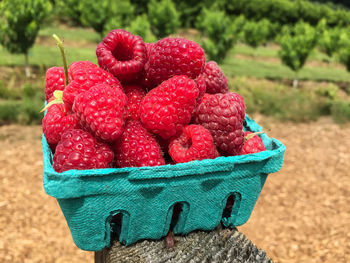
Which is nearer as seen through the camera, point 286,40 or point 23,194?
point 23,194

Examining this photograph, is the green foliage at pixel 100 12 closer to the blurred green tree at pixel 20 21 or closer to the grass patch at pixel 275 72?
the grass patch at pixel 275 72

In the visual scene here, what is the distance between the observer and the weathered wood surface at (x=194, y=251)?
3.58 ft

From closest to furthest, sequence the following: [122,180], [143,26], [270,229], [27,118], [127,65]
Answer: [122,180] < [127,65] < [270,229] < [27,118] < [143,26]

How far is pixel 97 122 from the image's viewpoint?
102 centimetres

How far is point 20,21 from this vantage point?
6824 mm

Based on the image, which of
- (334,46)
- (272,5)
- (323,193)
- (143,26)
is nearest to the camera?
(323,193)

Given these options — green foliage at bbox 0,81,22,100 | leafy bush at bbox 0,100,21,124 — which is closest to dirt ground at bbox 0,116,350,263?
leafy bush at bbox 0,100,21,124

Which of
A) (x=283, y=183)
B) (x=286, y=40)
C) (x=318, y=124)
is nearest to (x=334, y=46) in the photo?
(x=286, y=40)

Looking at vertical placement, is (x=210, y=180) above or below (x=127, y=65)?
below

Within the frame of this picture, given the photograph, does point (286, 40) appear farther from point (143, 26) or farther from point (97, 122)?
point (97, 122)

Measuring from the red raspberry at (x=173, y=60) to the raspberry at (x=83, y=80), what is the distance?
5.7 inches

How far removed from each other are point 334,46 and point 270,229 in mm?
13197

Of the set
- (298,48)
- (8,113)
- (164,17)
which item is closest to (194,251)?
(8,113)

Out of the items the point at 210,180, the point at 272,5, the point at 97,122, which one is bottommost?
the point at 272,5
